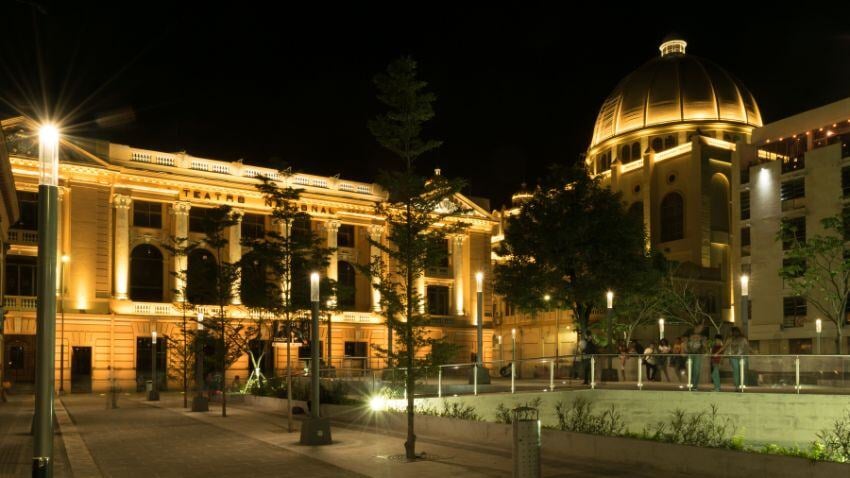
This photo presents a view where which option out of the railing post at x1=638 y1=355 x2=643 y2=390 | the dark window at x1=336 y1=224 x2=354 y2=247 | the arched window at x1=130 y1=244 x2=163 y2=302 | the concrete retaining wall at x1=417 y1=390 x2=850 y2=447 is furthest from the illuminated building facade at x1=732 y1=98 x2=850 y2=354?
the arched window at x1=130 y1=244 x2=163 y2=302

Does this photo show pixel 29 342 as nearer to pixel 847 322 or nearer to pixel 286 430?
pixel 286 430

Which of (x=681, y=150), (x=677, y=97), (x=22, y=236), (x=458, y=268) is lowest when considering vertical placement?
(x=458, y=268)

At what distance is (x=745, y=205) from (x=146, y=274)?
5108 centimetres

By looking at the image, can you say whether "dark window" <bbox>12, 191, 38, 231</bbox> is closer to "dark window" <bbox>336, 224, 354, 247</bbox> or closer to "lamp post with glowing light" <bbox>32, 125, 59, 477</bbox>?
"dark window" <bbox>336, 224, 354, 247</bbox>

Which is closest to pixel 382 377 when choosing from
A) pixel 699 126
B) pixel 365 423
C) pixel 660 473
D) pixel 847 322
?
pixel 365 423

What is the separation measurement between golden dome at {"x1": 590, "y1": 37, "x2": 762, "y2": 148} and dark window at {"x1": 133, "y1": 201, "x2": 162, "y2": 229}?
63.8m

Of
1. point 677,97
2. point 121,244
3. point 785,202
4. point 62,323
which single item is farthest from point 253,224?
point 677,97

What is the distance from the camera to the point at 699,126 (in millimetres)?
101938

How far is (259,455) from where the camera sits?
18.7 meters

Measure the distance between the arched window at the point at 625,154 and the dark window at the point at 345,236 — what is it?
44.1 metres

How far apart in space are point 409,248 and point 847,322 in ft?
162

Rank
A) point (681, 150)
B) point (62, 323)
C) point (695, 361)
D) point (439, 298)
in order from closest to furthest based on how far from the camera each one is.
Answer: point (695, 361) → point (62, 323) → point (439, 298) → point (681, 150)

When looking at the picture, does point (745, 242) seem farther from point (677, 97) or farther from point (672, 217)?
point (677, 97)

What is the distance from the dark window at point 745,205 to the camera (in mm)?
70438
